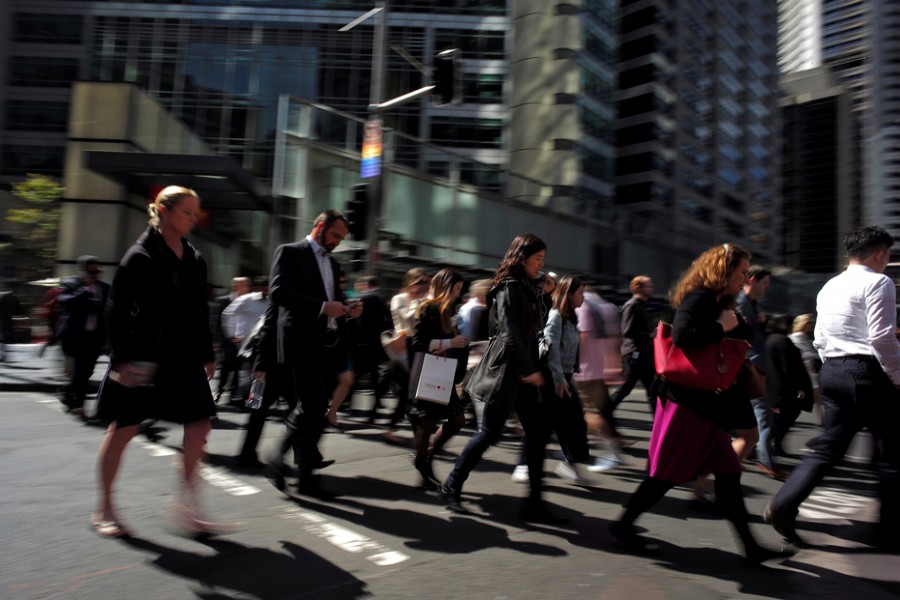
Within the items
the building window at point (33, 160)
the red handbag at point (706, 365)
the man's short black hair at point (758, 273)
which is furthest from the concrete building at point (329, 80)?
the red handbag at point (706, 365)

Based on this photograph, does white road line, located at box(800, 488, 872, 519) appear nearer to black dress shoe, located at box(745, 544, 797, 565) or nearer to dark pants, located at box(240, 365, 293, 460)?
black dress shoe, located at box(745, 544, 797, 565)

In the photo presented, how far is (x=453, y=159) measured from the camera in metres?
19.7

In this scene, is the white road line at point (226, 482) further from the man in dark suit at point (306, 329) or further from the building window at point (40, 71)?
the building window at point (40, 71)

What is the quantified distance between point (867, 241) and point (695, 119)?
7257 cm

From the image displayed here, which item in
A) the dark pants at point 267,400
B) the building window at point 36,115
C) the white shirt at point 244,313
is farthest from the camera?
the building window at point 36,115

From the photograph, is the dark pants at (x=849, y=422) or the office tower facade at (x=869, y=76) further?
→ the office tower facade at (x=869, y=76)

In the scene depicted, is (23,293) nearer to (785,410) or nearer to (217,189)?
(217,189)

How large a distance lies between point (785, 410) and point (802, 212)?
171997mm

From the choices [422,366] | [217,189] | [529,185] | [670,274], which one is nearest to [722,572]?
[422,366]

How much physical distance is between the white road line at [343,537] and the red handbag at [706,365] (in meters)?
1.72

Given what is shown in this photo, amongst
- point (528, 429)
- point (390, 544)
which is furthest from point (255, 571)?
point (528, 429)

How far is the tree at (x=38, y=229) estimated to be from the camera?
33.2 meters

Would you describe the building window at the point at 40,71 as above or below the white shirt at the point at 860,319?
above

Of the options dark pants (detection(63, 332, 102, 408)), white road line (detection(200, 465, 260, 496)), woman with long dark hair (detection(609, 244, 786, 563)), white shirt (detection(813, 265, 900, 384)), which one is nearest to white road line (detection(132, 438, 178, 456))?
white road line (detection(200, 465, 260, 496))
